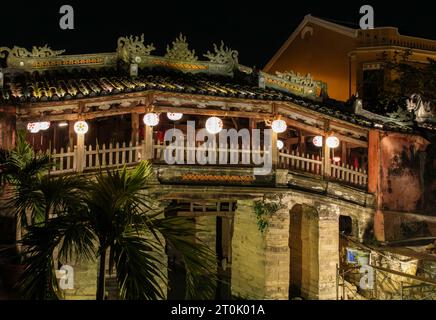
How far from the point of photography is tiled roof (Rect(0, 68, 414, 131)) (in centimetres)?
1558

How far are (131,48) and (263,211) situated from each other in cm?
768

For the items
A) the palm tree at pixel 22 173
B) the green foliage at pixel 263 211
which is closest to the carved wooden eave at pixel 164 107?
the green foliage at pixel 263 211

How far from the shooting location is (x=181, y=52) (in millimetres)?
20672

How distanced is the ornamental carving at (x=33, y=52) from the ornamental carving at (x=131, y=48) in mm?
2114

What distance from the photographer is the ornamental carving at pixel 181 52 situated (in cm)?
2047

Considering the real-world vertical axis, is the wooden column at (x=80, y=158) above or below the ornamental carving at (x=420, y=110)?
below

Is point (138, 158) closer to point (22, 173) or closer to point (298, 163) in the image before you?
point (298, 163)

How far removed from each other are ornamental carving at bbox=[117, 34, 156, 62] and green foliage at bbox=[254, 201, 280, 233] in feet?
23.3

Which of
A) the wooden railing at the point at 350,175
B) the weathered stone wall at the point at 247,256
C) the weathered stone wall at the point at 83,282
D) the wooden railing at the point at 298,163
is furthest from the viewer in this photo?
the wooden railing at the point at 350,175

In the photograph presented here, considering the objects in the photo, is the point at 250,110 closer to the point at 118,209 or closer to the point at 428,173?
the point at 428,173

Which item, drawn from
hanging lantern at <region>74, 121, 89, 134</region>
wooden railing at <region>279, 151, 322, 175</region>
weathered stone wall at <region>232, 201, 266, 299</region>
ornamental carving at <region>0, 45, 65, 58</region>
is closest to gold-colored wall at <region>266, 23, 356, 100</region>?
wooden railing at <region>279, 151, 322, 175</region>

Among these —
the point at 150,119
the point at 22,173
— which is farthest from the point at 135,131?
the point at 22,173

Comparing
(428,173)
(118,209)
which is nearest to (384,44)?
(428,173)

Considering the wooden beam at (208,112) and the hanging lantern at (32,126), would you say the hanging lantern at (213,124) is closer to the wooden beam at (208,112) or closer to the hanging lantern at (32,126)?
the wooden beam at (208,112)
